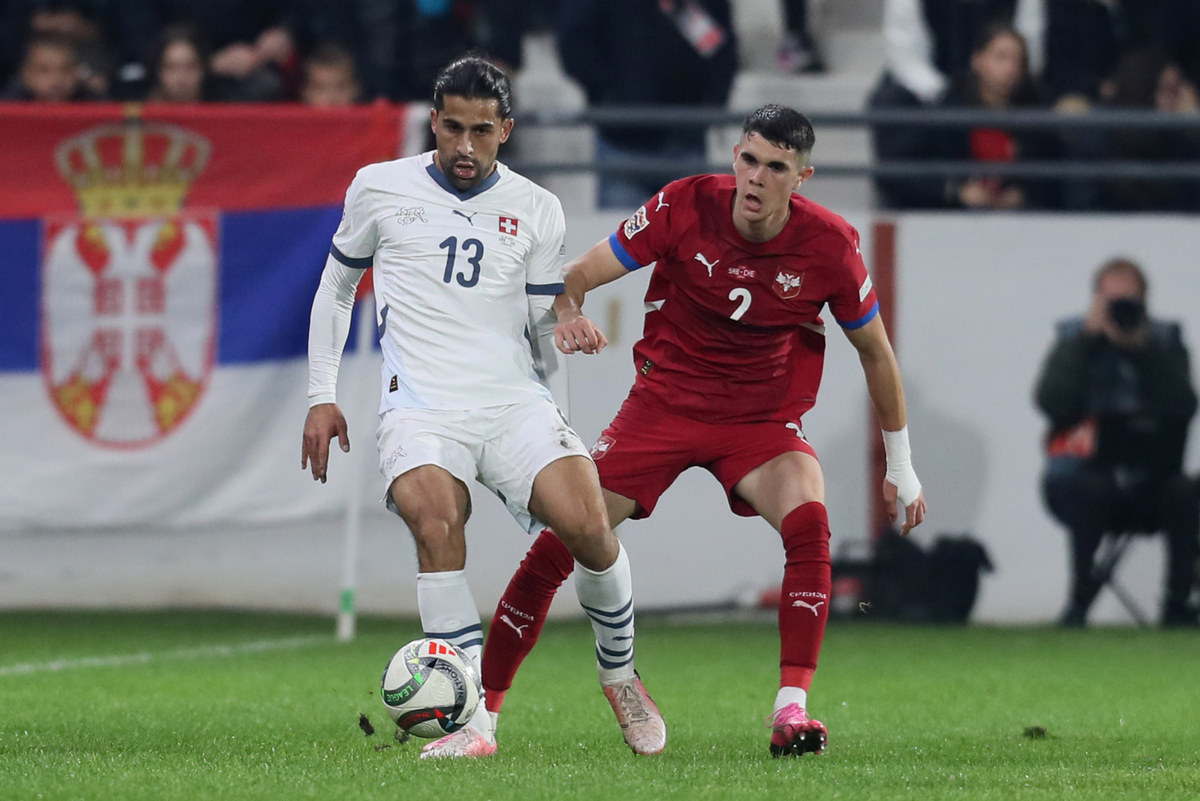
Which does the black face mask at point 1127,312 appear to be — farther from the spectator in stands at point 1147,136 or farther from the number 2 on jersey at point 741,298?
the number 2 on jersey at point 741,298

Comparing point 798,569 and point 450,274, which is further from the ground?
point 450,274

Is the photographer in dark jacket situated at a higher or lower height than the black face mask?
lower

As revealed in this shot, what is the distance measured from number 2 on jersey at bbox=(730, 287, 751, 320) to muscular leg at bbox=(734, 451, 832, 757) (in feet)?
1.68

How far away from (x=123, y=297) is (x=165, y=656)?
215cm

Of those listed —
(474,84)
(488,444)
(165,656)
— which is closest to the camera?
(474,84)

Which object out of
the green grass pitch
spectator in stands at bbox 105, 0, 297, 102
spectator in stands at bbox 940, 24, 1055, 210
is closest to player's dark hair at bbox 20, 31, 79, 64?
spectator in stands at bbox 105, 0, 297, 102

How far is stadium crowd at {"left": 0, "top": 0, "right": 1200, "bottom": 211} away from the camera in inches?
440

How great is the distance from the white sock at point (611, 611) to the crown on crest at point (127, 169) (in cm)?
508

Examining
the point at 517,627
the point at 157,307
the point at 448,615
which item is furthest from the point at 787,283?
the point at 157,307

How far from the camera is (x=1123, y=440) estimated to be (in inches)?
428

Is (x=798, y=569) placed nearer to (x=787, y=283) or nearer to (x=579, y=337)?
(x=787, y=283)

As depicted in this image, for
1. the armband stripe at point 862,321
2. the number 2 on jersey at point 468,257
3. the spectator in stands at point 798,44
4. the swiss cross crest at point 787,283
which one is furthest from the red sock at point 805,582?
the spectator in stands at point 798,44

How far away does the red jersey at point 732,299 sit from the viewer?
608 centimetres

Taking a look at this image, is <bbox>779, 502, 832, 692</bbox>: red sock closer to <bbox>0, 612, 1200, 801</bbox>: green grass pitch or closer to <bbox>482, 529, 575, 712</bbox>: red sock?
<bbox>0, 612, 1200, 801</bbox>: green grass pitch
